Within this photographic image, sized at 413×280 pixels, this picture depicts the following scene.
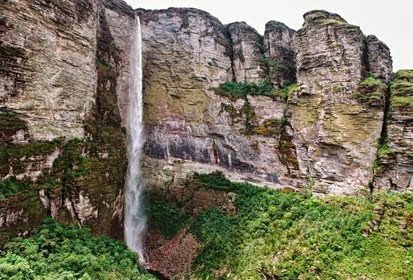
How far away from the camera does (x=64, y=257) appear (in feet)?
36.4

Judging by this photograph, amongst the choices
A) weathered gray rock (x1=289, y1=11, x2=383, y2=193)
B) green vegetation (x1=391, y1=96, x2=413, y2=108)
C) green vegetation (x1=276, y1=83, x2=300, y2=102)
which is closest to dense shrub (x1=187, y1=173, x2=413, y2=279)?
weathered gray rock (x1=289, y1=11, x2=383, y2=193)

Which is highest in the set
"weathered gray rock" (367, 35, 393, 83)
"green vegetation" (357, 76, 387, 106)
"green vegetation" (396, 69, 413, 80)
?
"weathered gray rock" (367, 35, 393, 83)

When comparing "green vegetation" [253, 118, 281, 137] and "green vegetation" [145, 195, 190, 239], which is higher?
"green vegetation" [253, 118, 281, 137]

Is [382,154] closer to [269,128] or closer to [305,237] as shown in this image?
[305,237]

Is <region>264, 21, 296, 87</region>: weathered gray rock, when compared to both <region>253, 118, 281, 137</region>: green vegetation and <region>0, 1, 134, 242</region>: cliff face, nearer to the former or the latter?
<region>253, 118, 281, 137</region>: green vegetation

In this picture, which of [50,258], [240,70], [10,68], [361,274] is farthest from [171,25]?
[361,274]

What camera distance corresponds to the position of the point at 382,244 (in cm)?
1325

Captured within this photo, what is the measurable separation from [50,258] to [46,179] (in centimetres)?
360

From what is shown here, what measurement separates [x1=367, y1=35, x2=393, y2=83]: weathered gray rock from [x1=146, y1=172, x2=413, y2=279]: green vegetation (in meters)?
7.78

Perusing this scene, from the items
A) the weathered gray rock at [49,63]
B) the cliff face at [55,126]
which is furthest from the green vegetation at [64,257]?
the weathered gray rock at [49,63]

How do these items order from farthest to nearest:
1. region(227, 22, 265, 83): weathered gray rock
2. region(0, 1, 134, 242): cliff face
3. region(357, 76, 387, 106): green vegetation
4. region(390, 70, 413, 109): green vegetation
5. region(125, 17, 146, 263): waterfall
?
region(227, 22, 265, 83): weathered gray rock < region(125, 17, 146, 263): waterfall < region(357, 76, 387, 106): green vegetation < region(390, 70, 413, 109): green vegetation < region(0, 1, 134, 242): cliff face

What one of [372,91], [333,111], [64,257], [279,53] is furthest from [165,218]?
[372,91]

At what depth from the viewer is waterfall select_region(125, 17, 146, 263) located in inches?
822

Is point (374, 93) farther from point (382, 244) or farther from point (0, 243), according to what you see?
point (0, 243)
